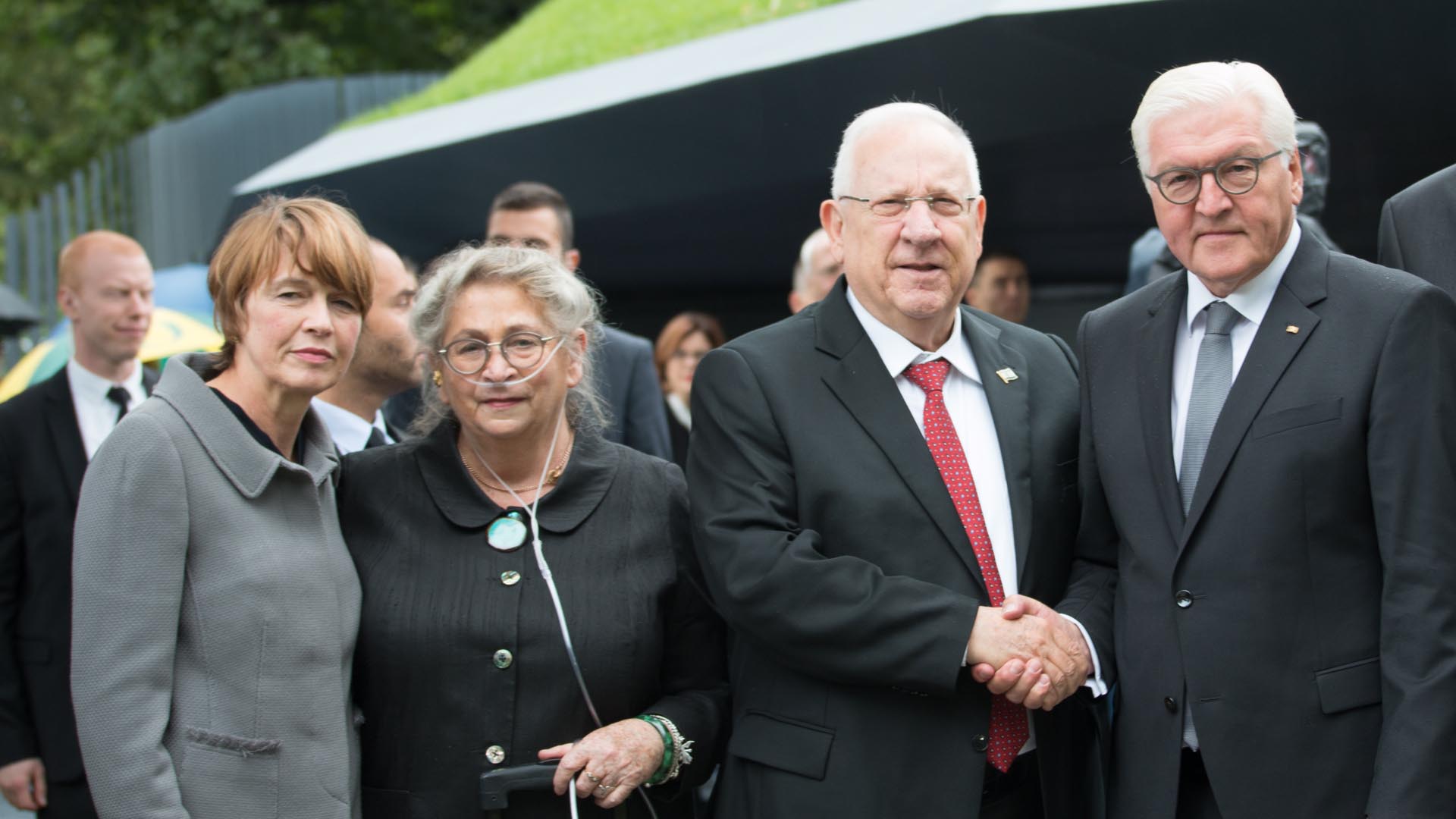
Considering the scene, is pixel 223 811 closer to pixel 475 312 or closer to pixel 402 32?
pixel 475 312

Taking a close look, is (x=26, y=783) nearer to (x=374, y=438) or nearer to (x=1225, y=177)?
(x=374, y=438)

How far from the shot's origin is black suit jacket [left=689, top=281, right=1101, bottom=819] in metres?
2.80

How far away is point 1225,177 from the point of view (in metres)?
2.74

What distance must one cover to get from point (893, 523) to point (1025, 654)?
373 mm

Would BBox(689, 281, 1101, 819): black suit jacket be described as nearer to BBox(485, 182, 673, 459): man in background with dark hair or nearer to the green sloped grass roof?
BBox(485, 182, 673, 459): man in background with dark hair

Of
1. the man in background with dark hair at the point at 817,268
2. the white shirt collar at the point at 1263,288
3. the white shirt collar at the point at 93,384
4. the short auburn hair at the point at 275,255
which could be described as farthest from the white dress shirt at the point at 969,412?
the white shirt collar at the point at 93,384

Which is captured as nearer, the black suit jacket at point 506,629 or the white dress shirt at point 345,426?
the black suit jacket at point 506,629

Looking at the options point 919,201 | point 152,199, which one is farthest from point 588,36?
point 919,201

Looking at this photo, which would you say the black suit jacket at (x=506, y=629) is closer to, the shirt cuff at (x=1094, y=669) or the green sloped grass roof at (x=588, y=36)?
the shirt cuff at (x=1094, y=669)

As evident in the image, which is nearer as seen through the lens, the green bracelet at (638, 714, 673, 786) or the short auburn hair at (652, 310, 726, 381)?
the green bracelet at (638, 714, 673, 786)

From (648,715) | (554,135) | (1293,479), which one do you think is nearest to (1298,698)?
(1293,479)

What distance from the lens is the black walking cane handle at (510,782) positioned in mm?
2951

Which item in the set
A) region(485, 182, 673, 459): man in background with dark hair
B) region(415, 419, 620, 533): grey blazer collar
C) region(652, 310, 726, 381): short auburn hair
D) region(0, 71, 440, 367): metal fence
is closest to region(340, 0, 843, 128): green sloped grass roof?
region(652, 310, 726, 381): short auburn hair

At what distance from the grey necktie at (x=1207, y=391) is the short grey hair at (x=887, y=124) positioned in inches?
24.0
